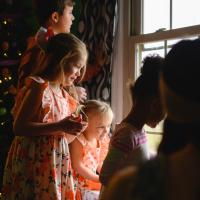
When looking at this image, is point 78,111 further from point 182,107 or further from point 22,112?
point 182,107

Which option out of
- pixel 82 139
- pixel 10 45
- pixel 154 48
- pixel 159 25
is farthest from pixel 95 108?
pixel 10 45

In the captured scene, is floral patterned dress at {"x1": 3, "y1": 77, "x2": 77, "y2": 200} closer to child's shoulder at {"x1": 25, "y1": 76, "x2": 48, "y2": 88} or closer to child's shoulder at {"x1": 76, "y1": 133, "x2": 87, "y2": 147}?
child's shoulder at {"x1": 25, "y1": 76, "x2": 48, "y2": 88}

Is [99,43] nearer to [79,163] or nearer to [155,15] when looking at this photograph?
[155,15]

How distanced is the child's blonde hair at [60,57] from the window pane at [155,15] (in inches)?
23.6

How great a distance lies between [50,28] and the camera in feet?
7.98

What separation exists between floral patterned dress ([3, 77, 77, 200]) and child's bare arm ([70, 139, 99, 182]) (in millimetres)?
150

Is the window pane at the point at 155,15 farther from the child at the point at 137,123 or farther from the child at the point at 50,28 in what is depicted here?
the child at the point at 137,123

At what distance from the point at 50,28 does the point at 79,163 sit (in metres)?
0.80

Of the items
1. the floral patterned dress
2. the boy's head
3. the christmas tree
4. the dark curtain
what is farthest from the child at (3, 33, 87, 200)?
the christmas tree

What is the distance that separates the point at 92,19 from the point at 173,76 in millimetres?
1951

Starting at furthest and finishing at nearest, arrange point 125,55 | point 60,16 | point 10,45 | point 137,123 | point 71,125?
point 10,45
point 125,55
point 60,16
point 71,125
point 137,123

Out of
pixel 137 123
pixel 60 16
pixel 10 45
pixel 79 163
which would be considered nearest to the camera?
pixel 137 123

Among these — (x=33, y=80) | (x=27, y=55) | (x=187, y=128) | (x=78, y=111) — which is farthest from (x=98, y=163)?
(x=187, y=128)

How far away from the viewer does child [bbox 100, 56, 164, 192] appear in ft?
5.03
